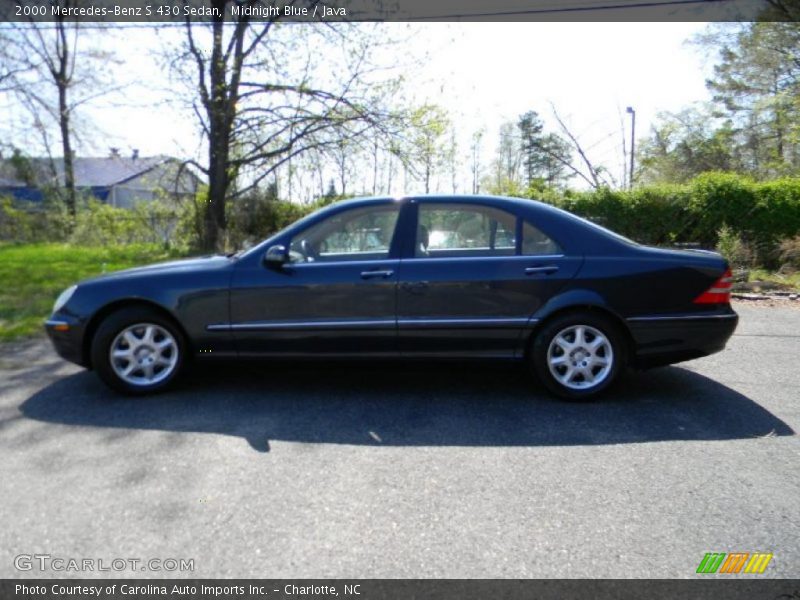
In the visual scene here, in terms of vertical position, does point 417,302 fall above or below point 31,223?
below

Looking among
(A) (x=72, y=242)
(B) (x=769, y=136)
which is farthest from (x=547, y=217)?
(B) (x=769, y=136)

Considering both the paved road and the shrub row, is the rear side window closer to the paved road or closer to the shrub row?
the paved road

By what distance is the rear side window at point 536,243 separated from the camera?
4.20m

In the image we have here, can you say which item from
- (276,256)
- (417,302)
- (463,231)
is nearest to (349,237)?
(276,256)

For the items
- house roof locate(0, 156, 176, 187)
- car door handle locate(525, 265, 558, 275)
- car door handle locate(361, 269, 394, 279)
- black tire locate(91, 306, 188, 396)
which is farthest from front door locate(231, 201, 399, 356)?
house roof locate(0, 156, 176, 187)

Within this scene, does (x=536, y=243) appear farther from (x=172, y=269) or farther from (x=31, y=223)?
(x=31, y=223)

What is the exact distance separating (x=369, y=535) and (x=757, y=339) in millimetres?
5534

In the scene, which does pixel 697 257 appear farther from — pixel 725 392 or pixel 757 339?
pixel 757 339

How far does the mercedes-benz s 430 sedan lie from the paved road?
352mm

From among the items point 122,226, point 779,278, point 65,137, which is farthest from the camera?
point 65,137

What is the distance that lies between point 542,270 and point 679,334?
43.5 inches

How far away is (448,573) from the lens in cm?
220

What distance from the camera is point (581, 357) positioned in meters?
4.11

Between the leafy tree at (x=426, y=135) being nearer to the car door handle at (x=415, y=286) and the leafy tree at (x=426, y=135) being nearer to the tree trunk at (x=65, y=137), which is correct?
the car door handle at (x=415, y=286)
